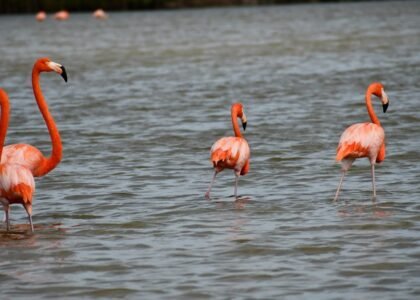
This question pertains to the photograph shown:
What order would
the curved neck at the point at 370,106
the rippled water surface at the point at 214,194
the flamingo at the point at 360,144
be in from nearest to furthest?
the rippled water surface at the point at 214,194, the flamingo at the point at 360,144, the curved neck at the point at 370,106

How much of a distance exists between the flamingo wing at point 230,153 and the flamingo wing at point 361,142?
2.66 ft

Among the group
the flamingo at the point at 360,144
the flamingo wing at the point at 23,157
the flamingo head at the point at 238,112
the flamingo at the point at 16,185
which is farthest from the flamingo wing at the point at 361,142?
A: the flamingo at the point at 16,185

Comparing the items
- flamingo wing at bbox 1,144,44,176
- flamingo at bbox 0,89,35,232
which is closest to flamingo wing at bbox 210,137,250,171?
flamingo wing at bbox 1,144,44,176

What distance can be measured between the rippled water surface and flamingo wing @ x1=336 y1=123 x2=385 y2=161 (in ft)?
1.21

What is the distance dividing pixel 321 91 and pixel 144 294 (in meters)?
11.7

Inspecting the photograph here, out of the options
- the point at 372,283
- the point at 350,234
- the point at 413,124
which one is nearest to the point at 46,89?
the point at 413,124

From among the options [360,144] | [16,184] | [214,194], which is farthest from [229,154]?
[16,184]

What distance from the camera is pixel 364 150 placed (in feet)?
30.3

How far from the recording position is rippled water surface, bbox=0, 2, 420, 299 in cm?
693

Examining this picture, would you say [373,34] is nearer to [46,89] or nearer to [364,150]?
[46,89]

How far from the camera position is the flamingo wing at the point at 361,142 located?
9.15 metres

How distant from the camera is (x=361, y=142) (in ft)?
30.1

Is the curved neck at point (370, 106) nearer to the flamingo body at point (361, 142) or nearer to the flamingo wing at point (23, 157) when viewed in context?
the flamingo body at point (361, 142)

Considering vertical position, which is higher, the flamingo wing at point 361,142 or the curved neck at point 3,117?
the curved neck at point 3,117
